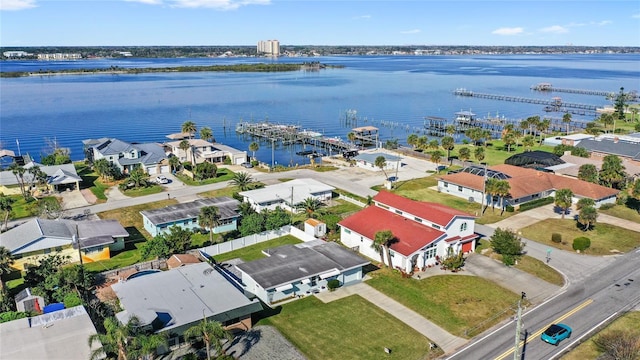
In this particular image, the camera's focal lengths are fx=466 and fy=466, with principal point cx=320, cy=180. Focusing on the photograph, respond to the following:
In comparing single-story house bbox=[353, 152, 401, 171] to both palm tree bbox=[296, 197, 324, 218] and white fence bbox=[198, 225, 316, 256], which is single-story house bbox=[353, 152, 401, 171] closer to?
palm tree bbox=[296, 197, 324, 218]

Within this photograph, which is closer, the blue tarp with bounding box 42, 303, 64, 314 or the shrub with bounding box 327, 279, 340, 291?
the blue tarp with bounding box 42, 303, 64, 314

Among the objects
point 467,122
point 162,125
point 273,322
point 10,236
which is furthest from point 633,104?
point 10,236

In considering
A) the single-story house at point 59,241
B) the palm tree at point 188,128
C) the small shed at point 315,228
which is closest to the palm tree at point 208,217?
the single-story house at point 59,241

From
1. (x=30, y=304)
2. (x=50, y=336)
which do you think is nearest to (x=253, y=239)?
(x=30, y=304)

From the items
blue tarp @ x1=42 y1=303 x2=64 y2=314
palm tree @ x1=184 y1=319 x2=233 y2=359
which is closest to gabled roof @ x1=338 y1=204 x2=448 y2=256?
palm tree @ x1=184 y1=319 x2=233 y2=359

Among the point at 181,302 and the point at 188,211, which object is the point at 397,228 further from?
the point at 188,211
